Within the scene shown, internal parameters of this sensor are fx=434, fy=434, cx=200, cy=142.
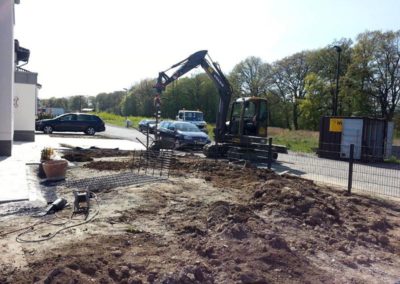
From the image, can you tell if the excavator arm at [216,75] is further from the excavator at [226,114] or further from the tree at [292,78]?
the tree at [292,78]

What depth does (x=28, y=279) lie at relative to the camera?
4480 millimetres

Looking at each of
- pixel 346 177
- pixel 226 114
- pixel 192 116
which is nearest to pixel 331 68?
pixel 192 116

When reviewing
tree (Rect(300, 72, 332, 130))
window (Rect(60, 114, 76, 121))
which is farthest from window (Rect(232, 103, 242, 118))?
tree (Rect(300, 72, 332, 130))

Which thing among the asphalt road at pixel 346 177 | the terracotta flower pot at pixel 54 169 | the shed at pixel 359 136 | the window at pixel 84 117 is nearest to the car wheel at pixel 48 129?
the window at pixel 84 117

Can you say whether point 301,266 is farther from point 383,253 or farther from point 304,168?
point 304,168

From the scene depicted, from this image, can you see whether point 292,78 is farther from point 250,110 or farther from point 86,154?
point 86,154

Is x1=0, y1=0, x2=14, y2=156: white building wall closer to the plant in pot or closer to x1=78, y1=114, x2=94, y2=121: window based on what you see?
the plant in pot

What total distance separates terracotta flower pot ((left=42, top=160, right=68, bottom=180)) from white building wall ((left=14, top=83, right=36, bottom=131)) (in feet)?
33.8

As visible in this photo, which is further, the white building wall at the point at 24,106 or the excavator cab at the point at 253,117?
the white building wall at the point at 24,106

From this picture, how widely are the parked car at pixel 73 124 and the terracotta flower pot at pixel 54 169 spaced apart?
842 inches

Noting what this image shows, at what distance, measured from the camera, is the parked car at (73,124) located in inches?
1222

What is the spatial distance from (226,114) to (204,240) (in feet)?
47.5

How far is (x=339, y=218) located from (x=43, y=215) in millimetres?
4961

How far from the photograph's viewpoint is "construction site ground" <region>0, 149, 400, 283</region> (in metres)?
4.80
